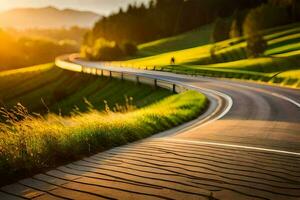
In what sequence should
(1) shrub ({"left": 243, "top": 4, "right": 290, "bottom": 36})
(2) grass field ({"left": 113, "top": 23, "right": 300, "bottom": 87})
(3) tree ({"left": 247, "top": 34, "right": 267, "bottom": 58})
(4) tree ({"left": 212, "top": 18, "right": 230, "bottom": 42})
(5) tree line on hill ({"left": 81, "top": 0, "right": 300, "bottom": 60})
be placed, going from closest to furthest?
(2) grass field ({"left": 113, "top": 23, "right": 300, "bottom": 87})
(3) tree ({"left": 247, "top": 34, "right": 267, "bottom": 58})
(1) shrub ({"left": 243, "top": 4, "right": 290, "bottom": 36})
(4) tree ({"left": 212, "top": 18, "right": 230, "bottom": 42})
(5) tree line on hill ({"left": 81, "top": 0, "right": 300, "bottom": 60})

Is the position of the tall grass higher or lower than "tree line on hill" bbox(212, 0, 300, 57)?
lower

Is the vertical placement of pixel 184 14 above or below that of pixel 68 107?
above

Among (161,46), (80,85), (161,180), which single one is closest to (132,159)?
(161,180)

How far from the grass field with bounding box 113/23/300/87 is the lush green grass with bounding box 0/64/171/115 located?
1242 cm

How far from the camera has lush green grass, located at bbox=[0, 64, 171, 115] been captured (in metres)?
40.4

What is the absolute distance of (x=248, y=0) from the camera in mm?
142250

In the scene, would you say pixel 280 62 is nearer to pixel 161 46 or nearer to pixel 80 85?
pixel 80 85

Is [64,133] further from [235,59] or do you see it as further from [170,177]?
[235,59]

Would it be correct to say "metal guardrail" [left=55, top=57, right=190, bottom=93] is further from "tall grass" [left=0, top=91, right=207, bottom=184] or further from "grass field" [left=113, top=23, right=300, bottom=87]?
"tall grass" [left=0, top=91, right=207, bottom=184]

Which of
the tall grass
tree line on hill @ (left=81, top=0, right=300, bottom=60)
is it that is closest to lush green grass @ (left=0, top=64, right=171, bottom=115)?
the tall grass

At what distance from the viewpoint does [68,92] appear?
2116 inches

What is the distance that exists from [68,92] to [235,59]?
32.2 metres

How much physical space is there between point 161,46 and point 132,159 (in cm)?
12240

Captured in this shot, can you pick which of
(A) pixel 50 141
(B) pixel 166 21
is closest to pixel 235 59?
(A) pixel 50 141
